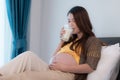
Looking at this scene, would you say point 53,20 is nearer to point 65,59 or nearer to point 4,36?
point 4,36

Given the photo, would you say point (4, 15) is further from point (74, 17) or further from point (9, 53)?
point (74, 17)

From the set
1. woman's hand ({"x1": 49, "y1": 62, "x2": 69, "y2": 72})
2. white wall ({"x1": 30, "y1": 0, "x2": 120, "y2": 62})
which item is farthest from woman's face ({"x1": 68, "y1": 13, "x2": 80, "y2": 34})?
white wall ({"x1": 30, "y1": 0, "x2": 120, "y2": 62})

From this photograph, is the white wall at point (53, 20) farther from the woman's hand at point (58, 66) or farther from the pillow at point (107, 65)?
the woman's hand at point (58, 66)

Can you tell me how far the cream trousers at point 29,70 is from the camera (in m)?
1.75

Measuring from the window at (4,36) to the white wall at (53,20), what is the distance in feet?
1.24

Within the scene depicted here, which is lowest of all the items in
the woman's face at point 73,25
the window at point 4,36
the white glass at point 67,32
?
the window at point 4,36

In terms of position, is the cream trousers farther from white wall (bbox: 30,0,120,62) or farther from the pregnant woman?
white wall (bbox: 30,0,120,62)

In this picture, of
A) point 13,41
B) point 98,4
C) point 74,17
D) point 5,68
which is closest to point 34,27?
point 13,41

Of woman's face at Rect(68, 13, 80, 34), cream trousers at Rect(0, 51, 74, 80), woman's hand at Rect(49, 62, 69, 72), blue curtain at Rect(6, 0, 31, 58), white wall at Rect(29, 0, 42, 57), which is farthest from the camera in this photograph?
white wall at Rect(29, 0, 42, 57)

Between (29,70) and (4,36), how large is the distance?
1266 millimetres

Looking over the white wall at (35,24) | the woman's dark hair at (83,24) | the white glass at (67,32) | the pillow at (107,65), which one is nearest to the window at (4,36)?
the white wall at (35,24)

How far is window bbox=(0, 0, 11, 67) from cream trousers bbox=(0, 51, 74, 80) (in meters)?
1.16

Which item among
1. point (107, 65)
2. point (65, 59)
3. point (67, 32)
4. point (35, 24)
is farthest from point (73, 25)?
point (35, 24)

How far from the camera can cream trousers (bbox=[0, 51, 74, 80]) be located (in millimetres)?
1748
